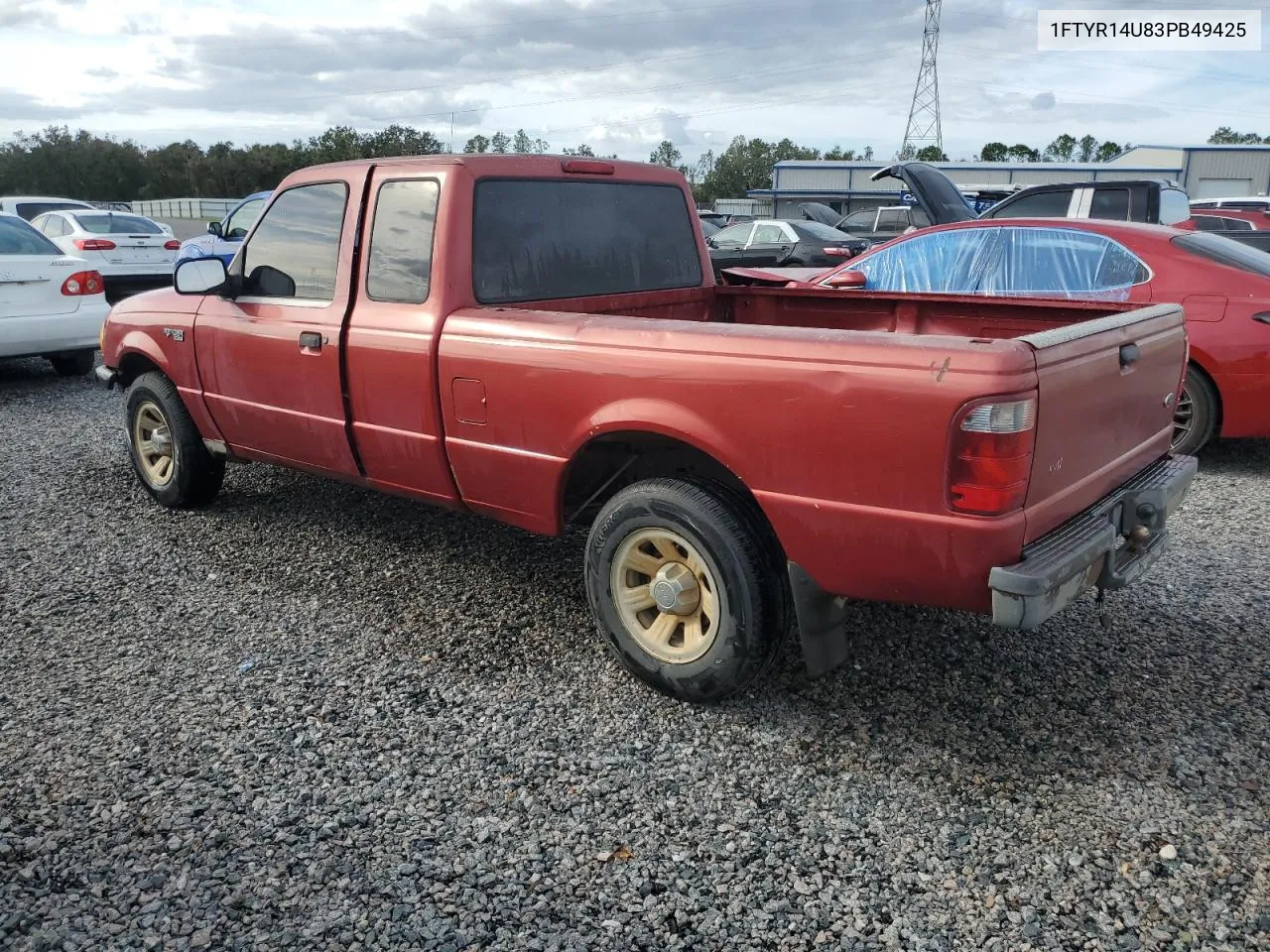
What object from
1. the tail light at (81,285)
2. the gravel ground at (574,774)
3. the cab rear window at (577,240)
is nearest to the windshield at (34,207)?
the tail light at (81,285)

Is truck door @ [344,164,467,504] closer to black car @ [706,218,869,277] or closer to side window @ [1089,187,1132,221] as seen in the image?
side window @ [1089,187,1132,221]

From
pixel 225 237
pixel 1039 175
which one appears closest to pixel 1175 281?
pixel 225 237

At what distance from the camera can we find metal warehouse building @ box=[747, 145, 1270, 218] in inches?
1852

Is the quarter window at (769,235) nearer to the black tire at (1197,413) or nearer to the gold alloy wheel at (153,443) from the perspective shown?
the black tire at (1197,413)

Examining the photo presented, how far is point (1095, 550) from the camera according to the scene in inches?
113

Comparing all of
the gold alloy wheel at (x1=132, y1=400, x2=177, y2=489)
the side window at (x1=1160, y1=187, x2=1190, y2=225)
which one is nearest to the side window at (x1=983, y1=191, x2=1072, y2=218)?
the side window at (x1=1160, y1=187, x2=1190, y2=225)

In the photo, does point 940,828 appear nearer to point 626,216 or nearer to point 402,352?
point 402,352

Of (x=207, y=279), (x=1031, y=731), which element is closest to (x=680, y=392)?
(x=1031, y=731)

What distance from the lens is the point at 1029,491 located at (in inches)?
106

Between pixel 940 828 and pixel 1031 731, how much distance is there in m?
0.67

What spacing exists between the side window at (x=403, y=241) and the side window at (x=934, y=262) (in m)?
3.71

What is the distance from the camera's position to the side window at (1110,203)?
871cm

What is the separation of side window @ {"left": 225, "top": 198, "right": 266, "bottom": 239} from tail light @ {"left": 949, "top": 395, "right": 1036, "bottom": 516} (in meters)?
13.6

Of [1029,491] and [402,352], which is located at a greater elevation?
[402,352]
